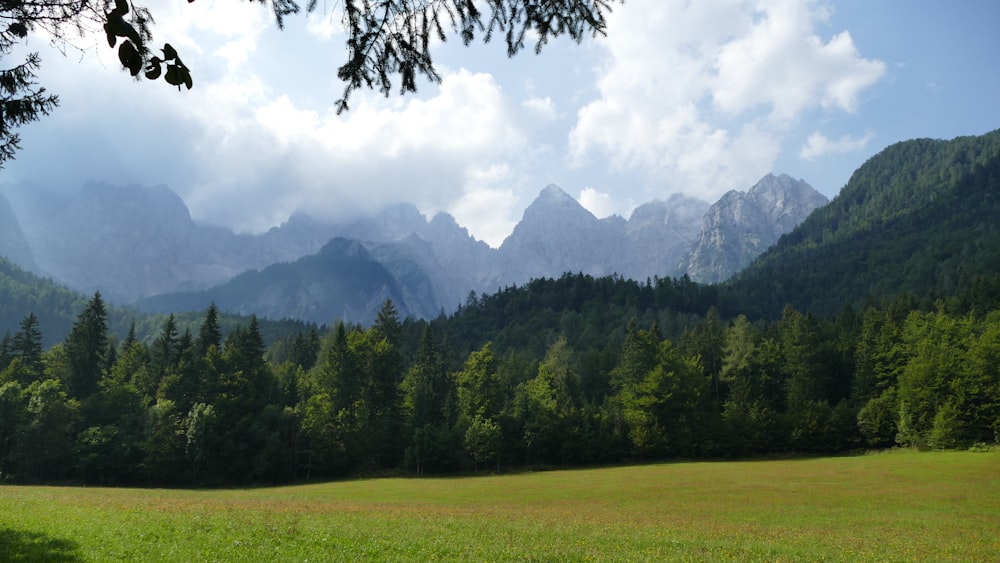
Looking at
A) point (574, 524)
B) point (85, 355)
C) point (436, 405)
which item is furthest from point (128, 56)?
point (85, 355)

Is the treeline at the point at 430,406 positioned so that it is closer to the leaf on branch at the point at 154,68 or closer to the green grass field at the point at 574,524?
the green grass field at the point at 574,524

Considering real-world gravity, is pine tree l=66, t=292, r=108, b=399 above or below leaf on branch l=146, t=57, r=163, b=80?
above

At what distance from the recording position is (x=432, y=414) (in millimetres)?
83750

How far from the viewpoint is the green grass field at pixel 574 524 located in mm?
17031

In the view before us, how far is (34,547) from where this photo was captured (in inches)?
583

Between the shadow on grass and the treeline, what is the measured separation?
51.7 meters

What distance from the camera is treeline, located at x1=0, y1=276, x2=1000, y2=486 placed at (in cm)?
6303

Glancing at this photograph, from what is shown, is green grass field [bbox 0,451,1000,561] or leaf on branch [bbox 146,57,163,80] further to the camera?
green grass field [bbox 0,451,1000,561]

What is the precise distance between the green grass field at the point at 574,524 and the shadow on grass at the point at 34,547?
4cm

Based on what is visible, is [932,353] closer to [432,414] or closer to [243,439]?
[432,414]

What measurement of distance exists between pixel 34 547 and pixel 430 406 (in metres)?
70.2

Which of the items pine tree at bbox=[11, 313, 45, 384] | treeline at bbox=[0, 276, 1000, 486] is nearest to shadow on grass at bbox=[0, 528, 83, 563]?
treeline at bbox=[0, 276, 1000, 486]

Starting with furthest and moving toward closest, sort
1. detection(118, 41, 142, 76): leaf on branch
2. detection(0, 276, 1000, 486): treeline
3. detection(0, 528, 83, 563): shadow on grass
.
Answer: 1. detection(0, 276, 1000, 486): treeline
2. detection(0, 528, 83, 563): shadow on grass
3. detection(118, 41, 142, 76): leaf on branch

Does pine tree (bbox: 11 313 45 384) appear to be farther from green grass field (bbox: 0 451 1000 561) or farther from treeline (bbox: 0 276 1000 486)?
green grass field (bbox: 0 451 1000 561)
